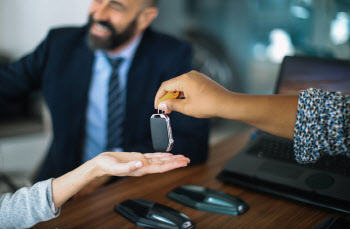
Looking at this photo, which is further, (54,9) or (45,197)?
(54,9)

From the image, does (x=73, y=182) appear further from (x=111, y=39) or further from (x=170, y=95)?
(x=111, y=39)

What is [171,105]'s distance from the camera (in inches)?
23.0

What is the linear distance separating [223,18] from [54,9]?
5.53 ft

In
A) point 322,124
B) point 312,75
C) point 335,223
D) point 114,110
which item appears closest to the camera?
point 322,124

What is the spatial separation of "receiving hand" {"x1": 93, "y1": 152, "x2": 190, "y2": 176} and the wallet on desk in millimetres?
304

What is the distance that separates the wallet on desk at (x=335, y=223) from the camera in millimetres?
625

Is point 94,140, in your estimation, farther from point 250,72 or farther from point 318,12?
point 250,72

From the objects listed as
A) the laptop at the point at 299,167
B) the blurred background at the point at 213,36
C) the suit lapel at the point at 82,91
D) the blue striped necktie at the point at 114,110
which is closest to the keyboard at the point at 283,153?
the laptop at the point at 299,167

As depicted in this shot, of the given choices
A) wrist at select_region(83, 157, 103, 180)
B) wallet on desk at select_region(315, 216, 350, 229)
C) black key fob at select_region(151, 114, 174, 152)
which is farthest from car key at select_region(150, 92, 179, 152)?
wallet on desk at select_region(315, 216, 350, 229)

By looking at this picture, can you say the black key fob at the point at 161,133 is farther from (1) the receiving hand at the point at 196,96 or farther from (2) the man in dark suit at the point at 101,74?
(2) the man in dark suit at the point at 101,74

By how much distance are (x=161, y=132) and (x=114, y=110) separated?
1.34 feet

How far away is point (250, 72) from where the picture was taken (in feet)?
10.3

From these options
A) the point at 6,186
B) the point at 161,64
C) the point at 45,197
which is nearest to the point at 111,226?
the point at 45,197

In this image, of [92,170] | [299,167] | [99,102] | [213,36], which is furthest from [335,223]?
[213,36]
